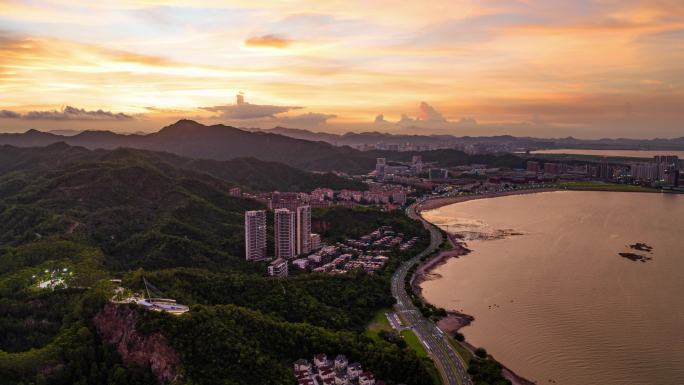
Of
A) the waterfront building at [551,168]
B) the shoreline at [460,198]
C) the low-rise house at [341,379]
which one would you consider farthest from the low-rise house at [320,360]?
the waterfront building at [551,168]

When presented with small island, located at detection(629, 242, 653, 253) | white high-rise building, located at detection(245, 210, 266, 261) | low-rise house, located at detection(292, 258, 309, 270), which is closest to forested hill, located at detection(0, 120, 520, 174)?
small island, located at detection(629, 242, 653, 253)

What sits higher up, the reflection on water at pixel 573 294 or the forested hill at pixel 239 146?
the forested hill at pixel 239 146

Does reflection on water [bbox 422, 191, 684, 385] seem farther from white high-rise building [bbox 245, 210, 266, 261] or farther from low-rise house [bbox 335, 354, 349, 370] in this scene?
white high-rise building [bbox 245, 210, 266, 261]

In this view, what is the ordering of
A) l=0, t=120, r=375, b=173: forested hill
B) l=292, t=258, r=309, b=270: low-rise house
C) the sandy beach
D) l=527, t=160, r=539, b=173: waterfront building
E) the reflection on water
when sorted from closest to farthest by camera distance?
the reflection on water < l=292, t=258, r=309, b=270: low-rise house < the sandy beach < l=527, t=160, r=539, b=173: waterfront building < l=0, t=120, r=375, b=173: forested hill

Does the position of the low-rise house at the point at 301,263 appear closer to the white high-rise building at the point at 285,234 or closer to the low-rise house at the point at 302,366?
the white high-rise building at the point at 285,234

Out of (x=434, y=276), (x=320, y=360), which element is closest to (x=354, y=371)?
(x=320, y=360)
